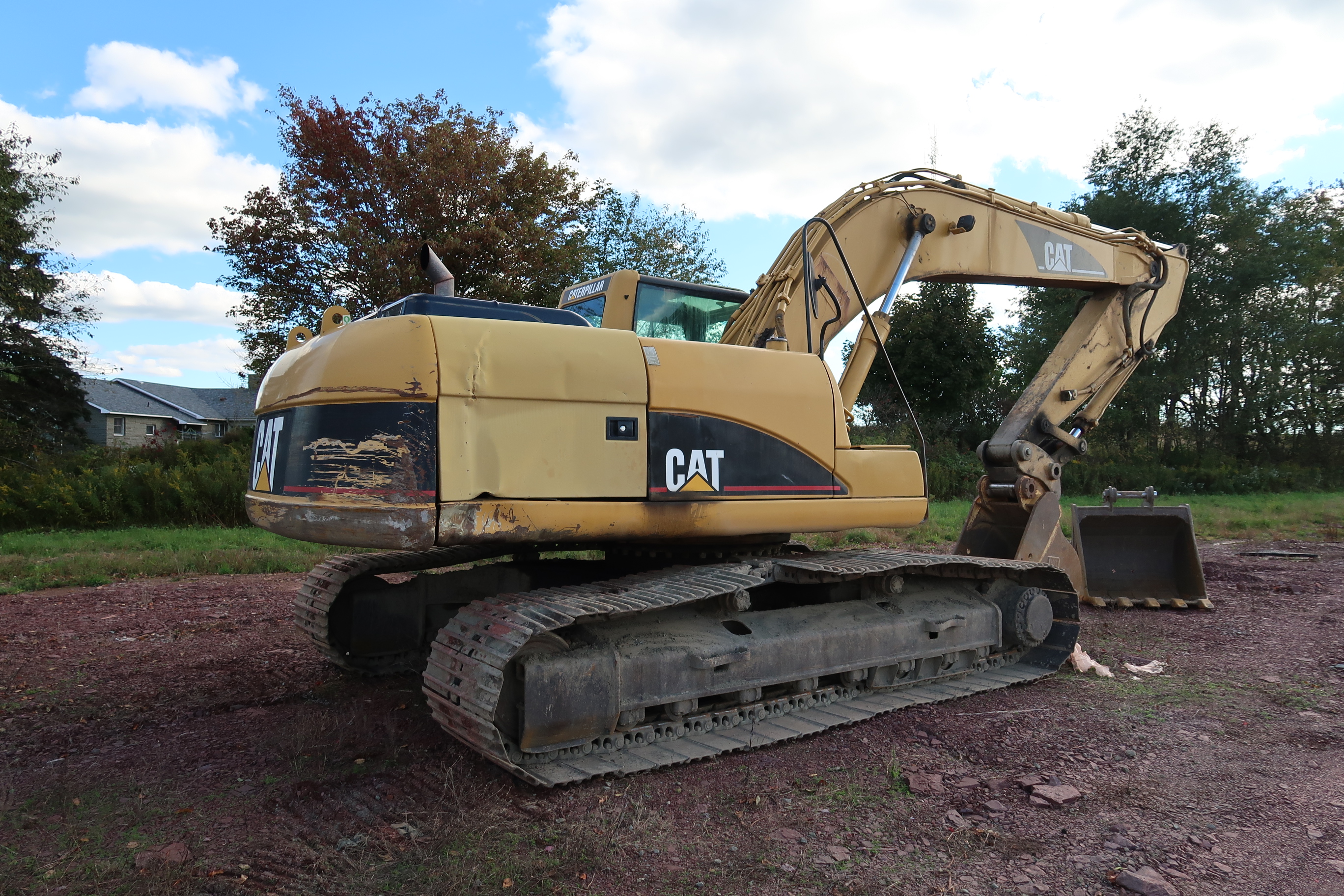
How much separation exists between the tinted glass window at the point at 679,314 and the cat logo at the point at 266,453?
6.88ft

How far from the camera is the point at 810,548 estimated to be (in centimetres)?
554

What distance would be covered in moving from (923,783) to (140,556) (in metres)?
9.97

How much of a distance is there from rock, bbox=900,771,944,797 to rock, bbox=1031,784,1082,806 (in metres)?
0.38

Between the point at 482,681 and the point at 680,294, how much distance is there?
9.49ft

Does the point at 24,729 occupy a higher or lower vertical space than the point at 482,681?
lower

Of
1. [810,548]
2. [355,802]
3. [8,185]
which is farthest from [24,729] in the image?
[8,185]

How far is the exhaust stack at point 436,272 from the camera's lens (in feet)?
13.9

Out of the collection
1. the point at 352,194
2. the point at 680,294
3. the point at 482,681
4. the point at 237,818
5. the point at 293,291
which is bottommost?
the point at 237,818

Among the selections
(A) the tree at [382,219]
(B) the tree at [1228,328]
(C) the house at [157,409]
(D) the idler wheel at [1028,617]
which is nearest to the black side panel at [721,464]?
(D) the idler wheel at [1028,617]

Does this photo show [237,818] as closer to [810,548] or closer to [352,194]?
[810,548]

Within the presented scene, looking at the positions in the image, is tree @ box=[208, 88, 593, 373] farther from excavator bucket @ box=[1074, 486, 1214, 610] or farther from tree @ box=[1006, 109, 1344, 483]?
tree @ box=[1006, 109, 1344, 483]

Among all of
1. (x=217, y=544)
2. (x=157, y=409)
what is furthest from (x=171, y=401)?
(x=217, y=544)

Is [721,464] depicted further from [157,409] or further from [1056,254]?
[157,409]

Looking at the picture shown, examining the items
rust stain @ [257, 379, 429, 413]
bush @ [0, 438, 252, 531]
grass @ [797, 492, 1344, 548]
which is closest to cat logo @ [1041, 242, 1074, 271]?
grass @ [797, 492, 1344, 548]
